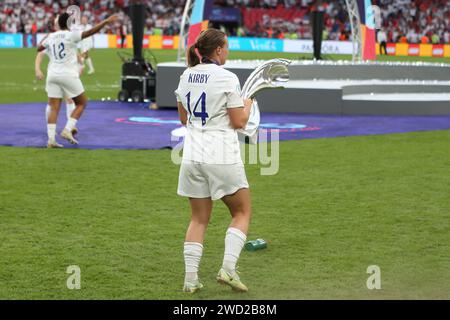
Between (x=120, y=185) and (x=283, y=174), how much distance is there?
2.35 metres

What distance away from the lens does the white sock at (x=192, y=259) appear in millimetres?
7137

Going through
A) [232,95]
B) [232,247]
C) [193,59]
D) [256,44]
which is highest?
[193,59]

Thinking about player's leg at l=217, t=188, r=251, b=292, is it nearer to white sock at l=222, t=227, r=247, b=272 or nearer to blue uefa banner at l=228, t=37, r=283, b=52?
white sock at l=222, t=227, r=247, b=272

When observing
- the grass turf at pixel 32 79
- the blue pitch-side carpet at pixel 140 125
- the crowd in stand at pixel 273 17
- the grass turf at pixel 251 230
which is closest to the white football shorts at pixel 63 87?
the blue pitch-side carpet at pixel 140 125

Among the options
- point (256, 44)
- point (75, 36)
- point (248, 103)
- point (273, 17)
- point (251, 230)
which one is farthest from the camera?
point (273, 17)

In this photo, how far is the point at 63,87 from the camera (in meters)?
15.7

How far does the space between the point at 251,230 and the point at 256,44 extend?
50819 mm

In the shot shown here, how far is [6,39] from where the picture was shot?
191ft

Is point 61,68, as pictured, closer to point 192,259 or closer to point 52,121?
point 52,121

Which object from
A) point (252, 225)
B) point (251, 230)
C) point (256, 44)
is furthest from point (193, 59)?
point (256, 44)

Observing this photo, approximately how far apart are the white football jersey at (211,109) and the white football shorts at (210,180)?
0.05 metres

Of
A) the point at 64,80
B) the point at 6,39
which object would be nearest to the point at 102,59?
the point at 6,39

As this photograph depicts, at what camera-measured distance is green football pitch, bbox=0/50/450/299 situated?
7.41 metres

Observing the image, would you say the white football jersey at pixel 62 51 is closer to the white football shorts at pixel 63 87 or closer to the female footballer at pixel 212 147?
the white football shorts at pixel 63 87
